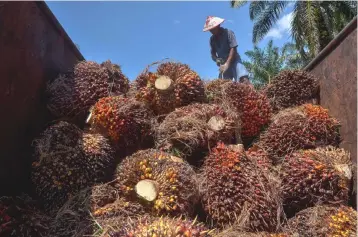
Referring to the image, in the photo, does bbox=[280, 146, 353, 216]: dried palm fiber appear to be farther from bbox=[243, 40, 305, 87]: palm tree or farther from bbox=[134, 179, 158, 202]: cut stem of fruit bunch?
bbox=[243, 40, 305, 87]: palm tree

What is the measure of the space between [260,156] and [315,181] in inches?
18.6

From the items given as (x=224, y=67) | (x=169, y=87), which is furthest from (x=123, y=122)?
(x=224, y=67)

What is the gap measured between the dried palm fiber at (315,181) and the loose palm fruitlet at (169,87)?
1.02 meters

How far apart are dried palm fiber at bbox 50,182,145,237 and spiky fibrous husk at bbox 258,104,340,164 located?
134 cm

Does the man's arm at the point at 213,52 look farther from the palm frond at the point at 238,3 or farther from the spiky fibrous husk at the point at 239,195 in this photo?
the palm frond at the point at 238,3

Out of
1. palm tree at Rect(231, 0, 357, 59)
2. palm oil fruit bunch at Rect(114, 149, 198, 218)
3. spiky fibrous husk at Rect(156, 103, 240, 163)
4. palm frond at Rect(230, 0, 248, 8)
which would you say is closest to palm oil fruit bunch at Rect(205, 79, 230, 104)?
spiky fibrous husk at Rect(156, 103, 240, 163)

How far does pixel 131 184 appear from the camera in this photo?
9.21 ft

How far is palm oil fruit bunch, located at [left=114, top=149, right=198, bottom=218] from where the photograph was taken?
2.61m

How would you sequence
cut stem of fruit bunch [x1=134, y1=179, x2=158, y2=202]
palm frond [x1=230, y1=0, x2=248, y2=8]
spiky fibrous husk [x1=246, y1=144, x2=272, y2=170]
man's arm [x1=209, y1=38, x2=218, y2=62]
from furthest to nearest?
palm frond [x1=230, y1=0, x2=248, y2=8], man's arm [x1=209, y1=38, x2=218, y2=62], spiky fibrous husk [x1=246, y1=144, x2=272, y2=170], cut stem of fruit bunch [x1=134, y1=179, x2=158, y2=202]

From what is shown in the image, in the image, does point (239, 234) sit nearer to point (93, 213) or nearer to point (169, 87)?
point (93, 213)

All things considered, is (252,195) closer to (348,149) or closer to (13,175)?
(348,149)

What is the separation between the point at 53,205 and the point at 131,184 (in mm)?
558

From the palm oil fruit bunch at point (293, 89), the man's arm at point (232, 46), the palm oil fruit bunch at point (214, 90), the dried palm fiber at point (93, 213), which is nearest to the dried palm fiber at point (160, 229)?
the dried palm fiber at point (93, 213)

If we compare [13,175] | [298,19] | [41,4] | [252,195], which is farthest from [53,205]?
[298,19]
